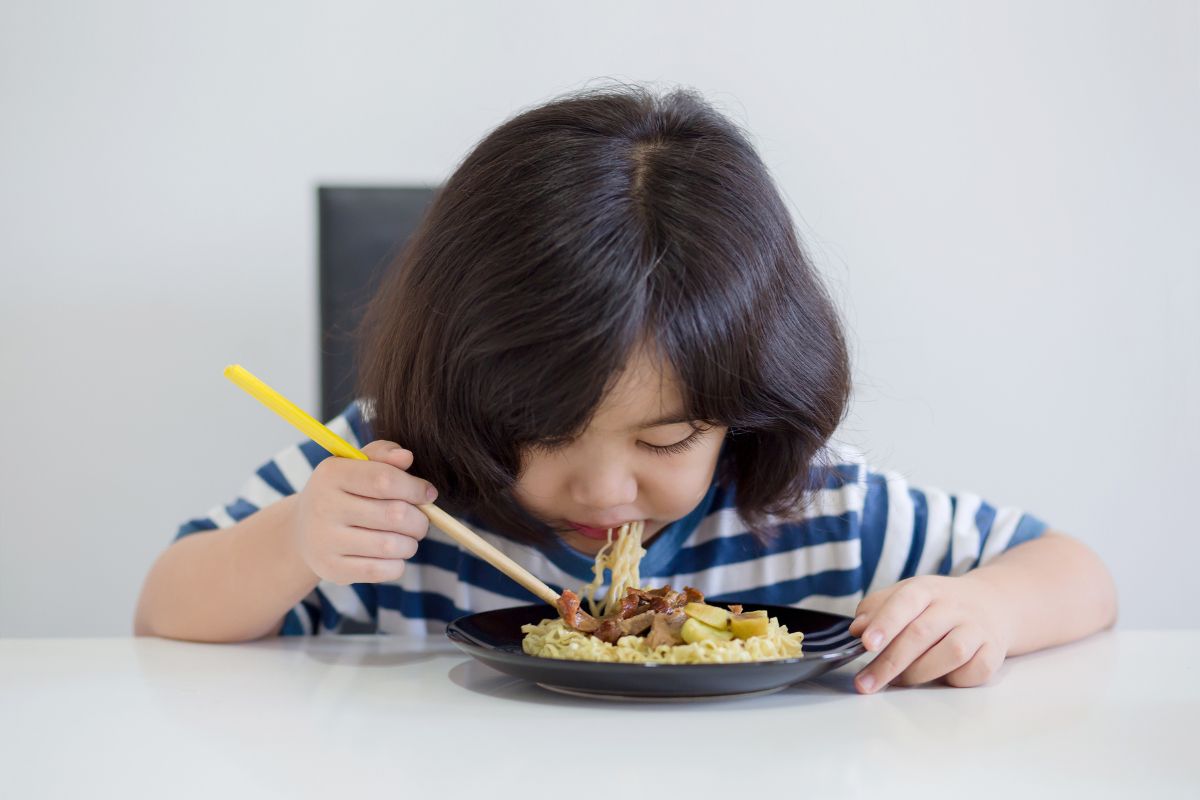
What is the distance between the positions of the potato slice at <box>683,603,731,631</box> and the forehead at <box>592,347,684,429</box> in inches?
5.4

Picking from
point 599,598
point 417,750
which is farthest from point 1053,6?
point 417,750

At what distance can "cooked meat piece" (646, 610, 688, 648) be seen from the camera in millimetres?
771

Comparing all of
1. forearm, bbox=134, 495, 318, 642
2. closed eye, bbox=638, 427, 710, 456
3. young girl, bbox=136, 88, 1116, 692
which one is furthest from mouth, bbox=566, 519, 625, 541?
forearm, bbox=134, 495, 318, 642

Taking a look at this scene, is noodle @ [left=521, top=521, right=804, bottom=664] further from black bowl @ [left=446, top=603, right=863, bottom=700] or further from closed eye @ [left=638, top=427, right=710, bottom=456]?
closed eye @ [left=638, top=427, right=710, bottom=456]

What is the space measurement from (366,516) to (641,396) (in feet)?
0.78

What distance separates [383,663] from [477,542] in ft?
0.42

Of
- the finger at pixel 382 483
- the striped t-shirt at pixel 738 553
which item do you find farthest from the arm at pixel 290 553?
the striped t-shirt at pixel 738 553

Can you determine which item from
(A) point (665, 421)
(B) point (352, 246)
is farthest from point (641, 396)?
(B) point (352, 246)

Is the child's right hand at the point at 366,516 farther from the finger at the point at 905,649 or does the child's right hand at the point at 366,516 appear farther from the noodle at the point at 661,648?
the finger at the point at 905,649

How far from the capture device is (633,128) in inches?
35.4

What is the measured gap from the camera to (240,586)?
3.19 ft

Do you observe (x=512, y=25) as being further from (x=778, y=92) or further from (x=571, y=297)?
(x=571, y=297)

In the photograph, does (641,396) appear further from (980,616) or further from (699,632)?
(980,616)

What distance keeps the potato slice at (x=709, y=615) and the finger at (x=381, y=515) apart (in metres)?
0.23
